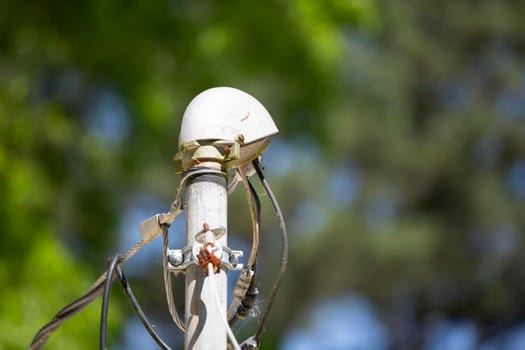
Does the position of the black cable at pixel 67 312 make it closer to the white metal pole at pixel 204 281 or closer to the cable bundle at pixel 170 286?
the cable bundle at pixel 170 286

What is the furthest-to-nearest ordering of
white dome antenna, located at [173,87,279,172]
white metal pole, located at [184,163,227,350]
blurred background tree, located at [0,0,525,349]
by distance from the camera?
blurred background tree, located at [0,0,525,349] → white dome antenna, located at [173,87,279,172] → white metal pole, located at [184,163,227,350]

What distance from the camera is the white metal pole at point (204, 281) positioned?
2.06m

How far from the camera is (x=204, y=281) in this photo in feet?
6.84

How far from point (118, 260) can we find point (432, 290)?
39.7 ft

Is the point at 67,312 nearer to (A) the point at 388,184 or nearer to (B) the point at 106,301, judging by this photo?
(B) the point at 106,301

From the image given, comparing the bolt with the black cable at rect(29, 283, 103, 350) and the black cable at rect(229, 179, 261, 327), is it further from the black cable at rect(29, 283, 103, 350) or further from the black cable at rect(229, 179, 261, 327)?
the black cable at rect(29, 283, 103, 350)

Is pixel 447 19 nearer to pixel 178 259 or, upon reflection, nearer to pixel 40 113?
pixel 40 113

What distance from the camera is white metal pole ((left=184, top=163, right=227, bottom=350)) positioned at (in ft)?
6.77

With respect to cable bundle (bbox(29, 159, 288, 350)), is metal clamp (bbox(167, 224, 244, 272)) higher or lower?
lower

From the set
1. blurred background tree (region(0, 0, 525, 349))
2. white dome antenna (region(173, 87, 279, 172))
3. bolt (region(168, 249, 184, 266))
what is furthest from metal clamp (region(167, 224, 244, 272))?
blurred background tree (region(0, 0, 525, 349))

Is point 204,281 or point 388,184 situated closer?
point 204,281

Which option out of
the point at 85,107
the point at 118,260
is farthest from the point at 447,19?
the point at 118,260

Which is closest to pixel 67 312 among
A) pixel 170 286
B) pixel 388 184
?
pixel 170 286

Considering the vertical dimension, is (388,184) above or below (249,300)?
above
